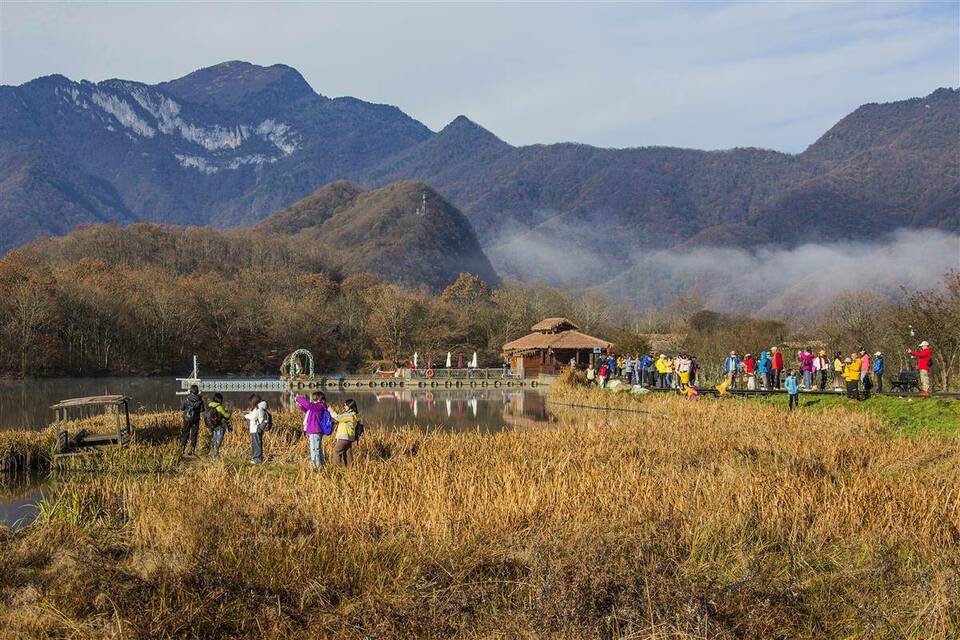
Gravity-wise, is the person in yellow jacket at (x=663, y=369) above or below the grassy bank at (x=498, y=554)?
above

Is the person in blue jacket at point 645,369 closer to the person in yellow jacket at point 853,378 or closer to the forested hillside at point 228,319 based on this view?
the person in yellow jacket at point 853,378

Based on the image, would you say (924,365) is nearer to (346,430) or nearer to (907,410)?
(907,410)

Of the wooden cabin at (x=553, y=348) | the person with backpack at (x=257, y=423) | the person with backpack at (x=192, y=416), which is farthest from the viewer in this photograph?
the wooden cabin at (x=553, y=348)

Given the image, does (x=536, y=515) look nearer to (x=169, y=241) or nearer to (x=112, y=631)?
(x=112, y=631)

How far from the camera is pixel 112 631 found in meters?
6.18

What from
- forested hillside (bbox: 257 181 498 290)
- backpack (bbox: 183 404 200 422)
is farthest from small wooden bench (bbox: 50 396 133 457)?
forested hillside (bbox: 257 181 498 290)

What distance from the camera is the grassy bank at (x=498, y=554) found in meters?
6.53

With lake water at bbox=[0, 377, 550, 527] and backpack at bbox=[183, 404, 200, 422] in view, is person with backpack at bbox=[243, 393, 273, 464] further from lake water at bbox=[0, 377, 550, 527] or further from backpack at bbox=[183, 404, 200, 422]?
lake water at bbox=[0, 377, 550, 527]

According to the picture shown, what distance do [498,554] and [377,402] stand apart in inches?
1257

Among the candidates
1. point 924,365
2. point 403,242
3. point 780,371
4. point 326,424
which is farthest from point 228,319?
point 403,242

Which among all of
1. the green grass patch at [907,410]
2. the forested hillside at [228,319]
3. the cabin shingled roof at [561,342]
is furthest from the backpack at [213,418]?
the forested hillside at [228,319]

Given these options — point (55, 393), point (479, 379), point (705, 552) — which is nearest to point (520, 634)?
point (705, 552)

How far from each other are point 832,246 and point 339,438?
180203 millimetres

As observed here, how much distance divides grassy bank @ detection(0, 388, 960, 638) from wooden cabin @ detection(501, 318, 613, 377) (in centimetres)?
3855
